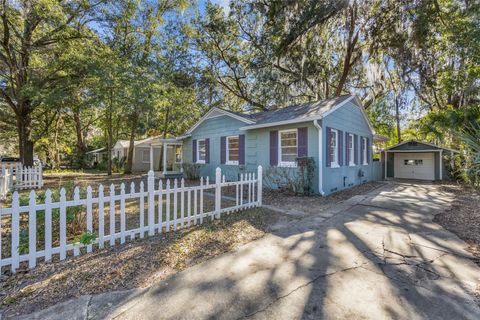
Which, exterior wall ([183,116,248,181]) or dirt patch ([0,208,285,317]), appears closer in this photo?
Answer: dirt patch ([0,208,285,317])

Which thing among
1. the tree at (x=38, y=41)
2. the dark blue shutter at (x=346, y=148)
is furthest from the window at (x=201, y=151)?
the dark blue shutter at (x=346, y=148)

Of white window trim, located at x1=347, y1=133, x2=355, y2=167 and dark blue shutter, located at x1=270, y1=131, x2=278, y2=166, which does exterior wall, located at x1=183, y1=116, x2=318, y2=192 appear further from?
white window trim, located at x1=347, y1=133, x2=355, y2=167

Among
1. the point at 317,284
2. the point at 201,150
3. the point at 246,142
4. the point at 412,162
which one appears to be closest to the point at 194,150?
the point at 201,150

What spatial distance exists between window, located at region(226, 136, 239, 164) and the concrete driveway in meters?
7.74

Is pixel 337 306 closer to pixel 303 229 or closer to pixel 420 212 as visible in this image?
pixel 303 229

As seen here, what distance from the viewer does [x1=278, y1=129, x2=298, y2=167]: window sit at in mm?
9595

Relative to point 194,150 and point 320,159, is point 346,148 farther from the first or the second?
point 194,150

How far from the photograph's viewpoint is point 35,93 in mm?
10266

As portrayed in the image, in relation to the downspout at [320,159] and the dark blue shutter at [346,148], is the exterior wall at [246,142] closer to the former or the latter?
the downspout at [320,159]

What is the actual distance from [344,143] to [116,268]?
32.5 feet

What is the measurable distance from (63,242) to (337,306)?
355 centimetres

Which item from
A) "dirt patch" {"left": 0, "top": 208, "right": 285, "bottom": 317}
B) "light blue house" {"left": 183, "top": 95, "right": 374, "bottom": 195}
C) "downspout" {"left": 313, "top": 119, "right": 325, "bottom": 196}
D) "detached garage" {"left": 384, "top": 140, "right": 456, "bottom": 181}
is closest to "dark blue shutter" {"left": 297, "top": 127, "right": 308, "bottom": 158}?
"light blue house" {"left": 183, "top": 95, "right": 374, "bottom": 195}

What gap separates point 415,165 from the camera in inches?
603

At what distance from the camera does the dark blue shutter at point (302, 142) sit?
29.6 feet
